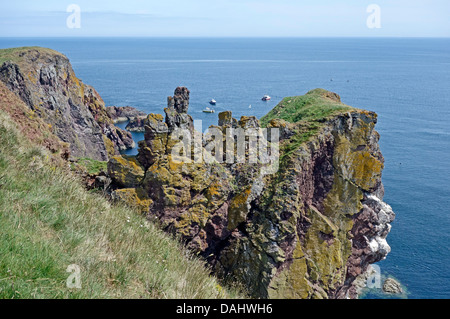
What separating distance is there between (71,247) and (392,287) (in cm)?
4366

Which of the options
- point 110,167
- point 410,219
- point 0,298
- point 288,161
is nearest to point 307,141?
point 288,161

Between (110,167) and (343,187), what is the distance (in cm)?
1613

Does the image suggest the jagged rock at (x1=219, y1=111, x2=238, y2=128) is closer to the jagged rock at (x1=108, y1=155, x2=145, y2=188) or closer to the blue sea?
the jagged rock at (x1=108, y1=155, x2=145, y2=188)

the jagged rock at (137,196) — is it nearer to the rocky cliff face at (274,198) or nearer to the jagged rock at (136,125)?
the rocky cliff face at (274,198)

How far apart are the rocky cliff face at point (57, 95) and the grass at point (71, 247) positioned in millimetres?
45084

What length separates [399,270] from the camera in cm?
4550

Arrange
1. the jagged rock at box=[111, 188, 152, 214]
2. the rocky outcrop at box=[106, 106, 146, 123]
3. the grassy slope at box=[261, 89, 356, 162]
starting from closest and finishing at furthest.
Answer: the jagged rock at box=[111, 188, 152, 214] < the grassy slope at box=[261, 89, 356, 162] < the rocky outcrop at box=[106, 106, 146, 123]

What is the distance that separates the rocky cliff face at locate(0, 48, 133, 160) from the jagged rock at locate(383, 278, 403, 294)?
144ft

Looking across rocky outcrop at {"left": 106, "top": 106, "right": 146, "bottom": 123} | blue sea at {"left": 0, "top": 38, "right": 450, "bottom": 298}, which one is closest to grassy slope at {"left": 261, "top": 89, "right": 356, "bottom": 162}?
blue sea at {"left": 0, "top": 38, "right": 450, "bottom": 298}

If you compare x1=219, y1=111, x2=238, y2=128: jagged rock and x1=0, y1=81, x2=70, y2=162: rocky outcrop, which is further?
x1=219, y1=111, x2=238, y2=128: jagged rock

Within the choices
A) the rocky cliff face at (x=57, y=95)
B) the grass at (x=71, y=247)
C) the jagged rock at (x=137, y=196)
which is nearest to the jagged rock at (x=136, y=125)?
the rocky cliff face at (x=57, y=95)

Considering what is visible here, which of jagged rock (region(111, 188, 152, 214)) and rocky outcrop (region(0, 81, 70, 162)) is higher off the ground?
rocky outcrop (region(0, 81, 70, 162))

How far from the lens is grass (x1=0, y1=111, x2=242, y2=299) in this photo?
5457 millimetres
